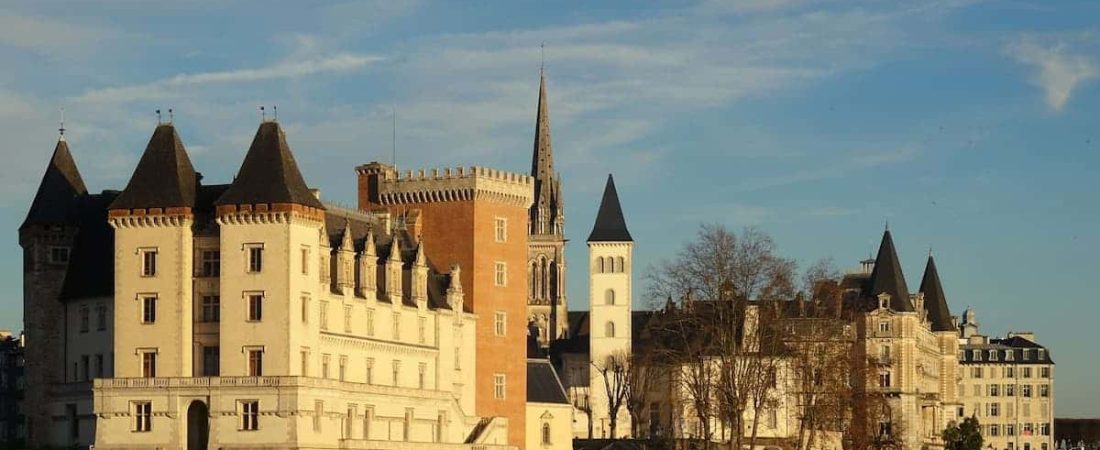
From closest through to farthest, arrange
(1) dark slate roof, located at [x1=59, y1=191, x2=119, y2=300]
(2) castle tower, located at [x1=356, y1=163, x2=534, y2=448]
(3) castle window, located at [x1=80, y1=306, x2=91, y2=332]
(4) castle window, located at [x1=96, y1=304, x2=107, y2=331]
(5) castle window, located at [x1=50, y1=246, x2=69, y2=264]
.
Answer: (4) castle window, located at [x1=96, y1=304, x2=107, y2=331] < (1) dark slate roof, located at [x1=59, y1=191, x2=119, y2=300] < (3) castle window, located at [x1=80, y1=306, x2=91, y2=332] < (5) castle window, located at [x1=50, y1=246, x2=69, y2=264] < (2) castle tower, located at [x1=356, y1=163, x2=534, y2=448]

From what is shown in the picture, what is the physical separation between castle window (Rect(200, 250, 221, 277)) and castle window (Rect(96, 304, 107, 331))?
669 cm

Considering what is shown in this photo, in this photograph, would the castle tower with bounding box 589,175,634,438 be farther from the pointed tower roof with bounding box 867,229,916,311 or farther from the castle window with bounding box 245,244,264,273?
the castle window with bounding box 245,244,264,273

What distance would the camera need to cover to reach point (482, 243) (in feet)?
344

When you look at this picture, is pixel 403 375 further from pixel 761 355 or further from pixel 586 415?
pixel 586 415

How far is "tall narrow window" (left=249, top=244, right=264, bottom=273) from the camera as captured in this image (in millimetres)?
84438

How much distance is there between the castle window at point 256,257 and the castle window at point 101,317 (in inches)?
357

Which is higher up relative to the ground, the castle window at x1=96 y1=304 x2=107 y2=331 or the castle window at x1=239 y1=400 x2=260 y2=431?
the castle window at x1=96 y1=304 x2=107 y2=331

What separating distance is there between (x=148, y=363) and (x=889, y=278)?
82845 mm

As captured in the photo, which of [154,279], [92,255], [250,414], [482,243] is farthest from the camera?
[482,243]

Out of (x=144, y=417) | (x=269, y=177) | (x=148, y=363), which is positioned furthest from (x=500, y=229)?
(x=144, y=417)

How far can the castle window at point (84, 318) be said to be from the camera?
90.7m

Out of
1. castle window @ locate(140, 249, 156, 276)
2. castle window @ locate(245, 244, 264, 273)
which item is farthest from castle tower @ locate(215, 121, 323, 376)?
castle window @ locate(140, 249, 156, 276)

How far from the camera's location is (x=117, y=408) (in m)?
84.8

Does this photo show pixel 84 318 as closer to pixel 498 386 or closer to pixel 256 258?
pixel 256 258
